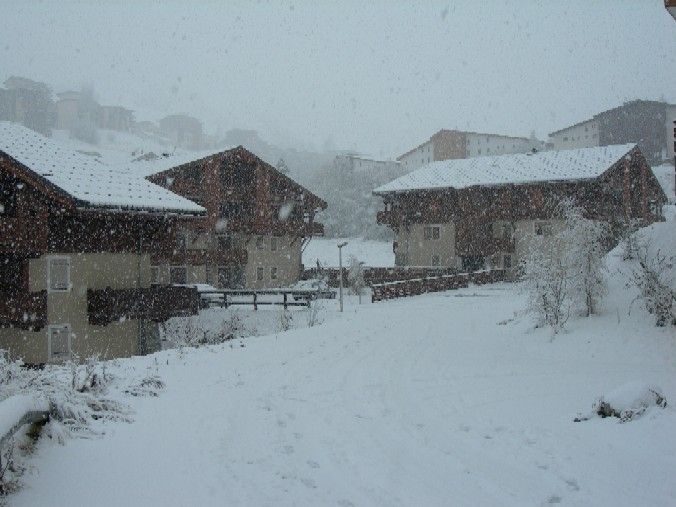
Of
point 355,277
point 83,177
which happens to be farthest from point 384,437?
point 355,277

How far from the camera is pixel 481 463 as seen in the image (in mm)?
6324

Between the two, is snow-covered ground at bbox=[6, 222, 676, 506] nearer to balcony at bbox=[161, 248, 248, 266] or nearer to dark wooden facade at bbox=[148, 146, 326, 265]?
balcony at bbox=[161, 248, 248, 266]

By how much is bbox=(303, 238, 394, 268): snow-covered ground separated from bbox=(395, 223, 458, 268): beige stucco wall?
925cm

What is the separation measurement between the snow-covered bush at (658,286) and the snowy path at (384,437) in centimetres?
65

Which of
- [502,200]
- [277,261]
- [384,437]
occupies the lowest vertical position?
[384,437]

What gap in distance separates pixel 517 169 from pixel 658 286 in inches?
1399

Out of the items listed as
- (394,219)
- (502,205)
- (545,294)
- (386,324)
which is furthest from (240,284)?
(545,294)

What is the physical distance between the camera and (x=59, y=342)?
20516 mm

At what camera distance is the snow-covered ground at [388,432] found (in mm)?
5496

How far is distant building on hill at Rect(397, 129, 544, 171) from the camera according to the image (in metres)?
86.0

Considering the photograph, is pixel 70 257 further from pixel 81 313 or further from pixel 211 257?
pixel 211 257

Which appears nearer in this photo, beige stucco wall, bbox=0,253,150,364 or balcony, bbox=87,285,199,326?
beige stucco wall, bbox=0,253,150,364

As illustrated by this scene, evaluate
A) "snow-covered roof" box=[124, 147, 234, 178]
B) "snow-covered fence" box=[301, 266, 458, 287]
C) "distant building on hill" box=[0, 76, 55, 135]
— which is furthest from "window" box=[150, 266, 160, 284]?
"distant building on hill" box=[0, 76, 55, 135]

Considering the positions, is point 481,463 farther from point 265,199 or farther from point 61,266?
point 265,199
